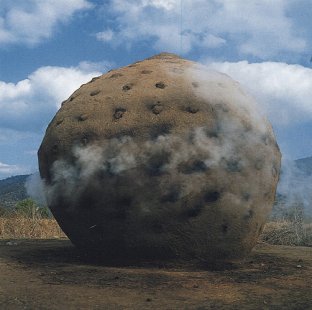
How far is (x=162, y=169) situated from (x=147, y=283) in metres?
1.20

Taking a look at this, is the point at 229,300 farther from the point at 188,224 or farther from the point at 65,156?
the point at 65,156

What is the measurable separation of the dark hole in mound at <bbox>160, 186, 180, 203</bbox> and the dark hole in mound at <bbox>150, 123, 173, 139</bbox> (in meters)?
0.59

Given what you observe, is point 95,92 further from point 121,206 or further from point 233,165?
point 233,165

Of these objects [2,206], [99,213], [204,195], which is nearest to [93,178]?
[99,213]

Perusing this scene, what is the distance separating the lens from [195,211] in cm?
579

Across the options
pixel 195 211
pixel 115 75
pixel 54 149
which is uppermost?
pixel 115 75

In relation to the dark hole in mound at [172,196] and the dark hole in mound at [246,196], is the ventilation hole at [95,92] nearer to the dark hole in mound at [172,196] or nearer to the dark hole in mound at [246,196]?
the dark hole in mound at [172,196]

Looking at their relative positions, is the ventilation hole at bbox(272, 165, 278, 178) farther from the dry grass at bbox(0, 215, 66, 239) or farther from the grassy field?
the dry grass at bbox(0, 215, 66, 239)

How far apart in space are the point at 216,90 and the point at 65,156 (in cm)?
193

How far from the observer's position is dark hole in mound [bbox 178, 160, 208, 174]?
574 cm

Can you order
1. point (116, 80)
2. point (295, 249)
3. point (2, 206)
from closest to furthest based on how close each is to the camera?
point (116, 80), point (295, 249), point (2, 206)

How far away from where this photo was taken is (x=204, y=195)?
5.77m

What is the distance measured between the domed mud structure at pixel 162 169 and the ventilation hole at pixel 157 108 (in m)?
0.01

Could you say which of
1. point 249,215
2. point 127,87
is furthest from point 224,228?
point 127,87
